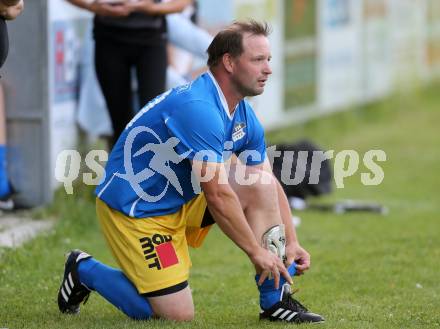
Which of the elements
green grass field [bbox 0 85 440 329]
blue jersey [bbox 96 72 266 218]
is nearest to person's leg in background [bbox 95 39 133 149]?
green grass field [bbox 0 85 440 329]

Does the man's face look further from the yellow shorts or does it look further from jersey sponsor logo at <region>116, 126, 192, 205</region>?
the yellow shorts

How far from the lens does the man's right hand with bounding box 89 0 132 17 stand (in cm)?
793

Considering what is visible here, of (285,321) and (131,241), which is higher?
(131,241)

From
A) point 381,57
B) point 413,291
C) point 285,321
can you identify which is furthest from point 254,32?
point 381,57

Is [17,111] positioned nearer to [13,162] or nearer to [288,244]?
[13,162]

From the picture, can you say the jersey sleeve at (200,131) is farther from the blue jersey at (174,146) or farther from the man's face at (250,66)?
the man's face at (250,66)

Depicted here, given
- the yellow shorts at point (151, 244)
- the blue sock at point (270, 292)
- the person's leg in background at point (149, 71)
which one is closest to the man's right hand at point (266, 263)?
the blue sock at point (270, 292)

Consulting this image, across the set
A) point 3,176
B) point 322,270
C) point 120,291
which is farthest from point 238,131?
point 3,176

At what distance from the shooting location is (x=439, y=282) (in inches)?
263

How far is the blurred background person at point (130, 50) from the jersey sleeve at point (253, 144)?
8.73ft

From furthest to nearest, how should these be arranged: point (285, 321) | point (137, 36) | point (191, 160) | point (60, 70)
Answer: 1. point (60, 70)
2. point (137, 36)
3. point (285, 321)
4. point (191, 160)

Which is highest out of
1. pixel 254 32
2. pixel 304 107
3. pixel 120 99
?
pixel 254 32

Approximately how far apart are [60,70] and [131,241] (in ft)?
12.0

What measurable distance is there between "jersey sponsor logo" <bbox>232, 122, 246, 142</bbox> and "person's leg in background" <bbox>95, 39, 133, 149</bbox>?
2.91 metres
